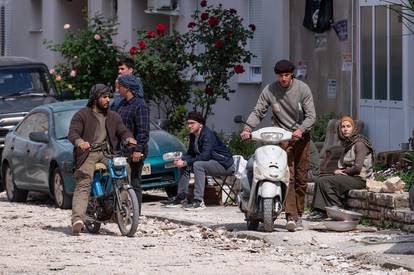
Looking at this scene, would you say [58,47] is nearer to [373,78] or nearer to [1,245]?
[373,78]

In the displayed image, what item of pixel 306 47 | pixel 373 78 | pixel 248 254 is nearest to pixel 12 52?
pixel 306 47

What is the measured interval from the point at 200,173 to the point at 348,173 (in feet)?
10.4

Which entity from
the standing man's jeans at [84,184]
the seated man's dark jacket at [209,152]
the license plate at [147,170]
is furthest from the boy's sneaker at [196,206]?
the standing man's jeans at [84,184]

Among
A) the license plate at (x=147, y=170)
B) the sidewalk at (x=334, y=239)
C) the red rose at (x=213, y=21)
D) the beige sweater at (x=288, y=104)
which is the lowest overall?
the sidewalk at (x=334, y=239)

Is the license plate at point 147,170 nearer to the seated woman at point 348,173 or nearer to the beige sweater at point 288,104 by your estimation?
the seated woman at point 348,173

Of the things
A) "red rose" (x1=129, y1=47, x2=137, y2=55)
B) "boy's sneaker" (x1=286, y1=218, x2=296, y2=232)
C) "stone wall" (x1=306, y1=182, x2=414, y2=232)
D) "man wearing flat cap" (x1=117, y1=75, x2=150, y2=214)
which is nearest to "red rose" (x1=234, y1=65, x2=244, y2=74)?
"red rose" (x1=129, y1=47, x2=137, y2=55)

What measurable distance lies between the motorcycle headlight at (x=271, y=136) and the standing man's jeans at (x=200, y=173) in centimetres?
356

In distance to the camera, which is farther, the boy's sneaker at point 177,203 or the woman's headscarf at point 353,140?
the boy's sneaker at point 177,203

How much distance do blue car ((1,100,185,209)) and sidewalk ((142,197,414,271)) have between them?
7.00 ft

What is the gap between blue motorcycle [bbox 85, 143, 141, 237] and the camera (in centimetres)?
1521

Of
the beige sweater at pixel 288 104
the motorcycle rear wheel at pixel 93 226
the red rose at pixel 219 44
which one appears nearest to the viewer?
the beige sweater at pixel 288 104

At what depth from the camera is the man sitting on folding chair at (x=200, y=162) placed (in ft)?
61.2

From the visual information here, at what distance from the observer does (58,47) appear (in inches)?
1065

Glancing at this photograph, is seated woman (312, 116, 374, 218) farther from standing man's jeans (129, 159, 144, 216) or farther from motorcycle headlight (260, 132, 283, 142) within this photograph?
standing man's jeans (129, 159, 144, 216)
